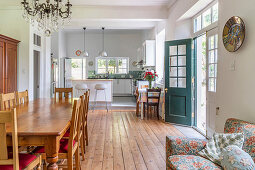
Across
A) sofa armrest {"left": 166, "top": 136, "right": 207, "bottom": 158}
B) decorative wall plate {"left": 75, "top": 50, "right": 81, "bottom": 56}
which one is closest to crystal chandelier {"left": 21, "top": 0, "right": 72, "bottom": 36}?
sofa armrest {"left": 166, "top": 136, "right": 207, "bottom": 158}

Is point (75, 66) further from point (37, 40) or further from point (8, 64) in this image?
point (8, 64)

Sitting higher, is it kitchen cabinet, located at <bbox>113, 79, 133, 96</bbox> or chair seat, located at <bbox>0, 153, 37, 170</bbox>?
kitchen cabinet, located at <bbox>113, 79, 133, 96</bbox>

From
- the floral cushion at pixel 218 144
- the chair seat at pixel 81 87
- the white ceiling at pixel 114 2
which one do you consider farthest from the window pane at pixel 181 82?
the chair seat at pixel 81 87

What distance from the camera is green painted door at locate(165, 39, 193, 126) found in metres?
4.98

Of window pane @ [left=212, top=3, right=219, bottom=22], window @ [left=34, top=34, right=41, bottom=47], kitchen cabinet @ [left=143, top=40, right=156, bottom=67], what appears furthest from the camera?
kitchen cabinet @ [left=143, top=40, right=156, bottom=67]

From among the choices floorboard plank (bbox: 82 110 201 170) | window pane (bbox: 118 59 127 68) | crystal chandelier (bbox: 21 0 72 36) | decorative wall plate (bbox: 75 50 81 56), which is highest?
decorative wall plate (bbox: 75 50 81 56)

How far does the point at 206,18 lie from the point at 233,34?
5.63 ft

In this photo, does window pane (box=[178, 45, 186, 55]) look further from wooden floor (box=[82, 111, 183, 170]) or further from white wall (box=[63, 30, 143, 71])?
white wall (box=[63, 30, 143, 71])

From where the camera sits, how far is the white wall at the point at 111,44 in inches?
460

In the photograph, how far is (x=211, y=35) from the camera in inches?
160

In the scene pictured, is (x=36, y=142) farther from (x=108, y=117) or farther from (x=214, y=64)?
(x=108, y=117)

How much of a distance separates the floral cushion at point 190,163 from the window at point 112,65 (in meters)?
10.2

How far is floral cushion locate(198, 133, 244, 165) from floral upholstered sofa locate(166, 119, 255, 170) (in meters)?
0.06

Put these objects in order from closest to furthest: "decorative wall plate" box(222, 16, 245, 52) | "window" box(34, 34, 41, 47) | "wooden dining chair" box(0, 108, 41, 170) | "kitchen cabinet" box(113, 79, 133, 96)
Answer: "wooden dining chair" box(0, 108, 41, 170)
"decorative wall plate" box(222, 16, 245, 52)
"window" box(34, 34, 41, 47)
"kitchen cabinet" box(113, 79, 133, 96)
